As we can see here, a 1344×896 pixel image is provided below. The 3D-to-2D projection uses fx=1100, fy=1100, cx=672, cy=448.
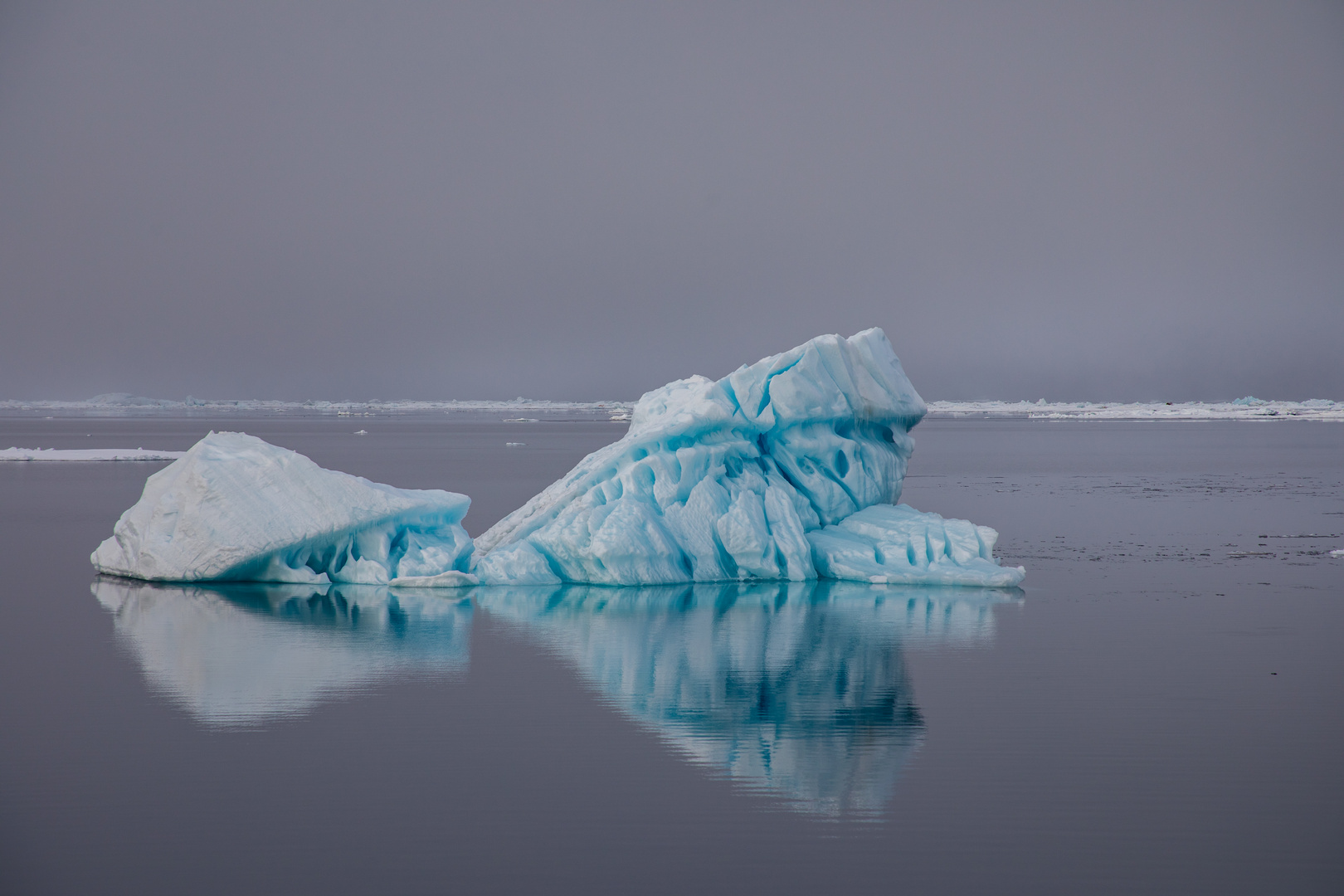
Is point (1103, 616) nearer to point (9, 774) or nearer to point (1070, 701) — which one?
point (1070, 701)

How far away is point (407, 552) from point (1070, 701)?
Answer: 751 centimetres

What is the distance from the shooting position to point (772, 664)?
27.3ft

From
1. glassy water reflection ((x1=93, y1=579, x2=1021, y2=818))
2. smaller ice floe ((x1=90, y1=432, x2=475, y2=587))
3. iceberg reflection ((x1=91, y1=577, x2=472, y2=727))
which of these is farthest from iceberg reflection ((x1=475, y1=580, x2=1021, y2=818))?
smaller ice floe ((x1=90, y1=432, x2=475, y2=587))

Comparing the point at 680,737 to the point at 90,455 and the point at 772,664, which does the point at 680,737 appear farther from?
the point at 90,455

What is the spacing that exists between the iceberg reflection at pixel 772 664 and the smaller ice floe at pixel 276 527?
40.5 inches

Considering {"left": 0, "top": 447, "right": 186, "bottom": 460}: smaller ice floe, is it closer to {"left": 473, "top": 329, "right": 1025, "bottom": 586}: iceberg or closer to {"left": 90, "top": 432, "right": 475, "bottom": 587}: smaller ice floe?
{"left": 90, "top": 432, "right": 475, "bottom": 587}: smaller ice floe

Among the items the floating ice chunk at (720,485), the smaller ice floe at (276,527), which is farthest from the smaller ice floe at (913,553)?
the smaller ice floe at (276,527)

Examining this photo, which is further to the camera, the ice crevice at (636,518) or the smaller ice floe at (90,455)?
the smaller ice floe at (90,455)

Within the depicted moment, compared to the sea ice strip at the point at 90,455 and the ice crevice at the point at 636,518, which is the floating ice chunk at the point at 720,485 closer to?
the ice crevice at the point at 636,518

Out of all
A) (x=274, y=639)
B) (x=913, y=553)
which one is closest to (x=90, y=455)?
(x=274, y=639)

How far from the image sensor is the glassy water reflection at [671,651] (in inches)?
246

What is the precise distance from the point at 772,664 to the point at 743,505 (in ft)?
12.8

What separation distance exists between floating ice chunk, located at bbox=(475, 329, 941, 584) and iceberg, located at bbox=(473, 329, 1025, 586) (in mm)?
16

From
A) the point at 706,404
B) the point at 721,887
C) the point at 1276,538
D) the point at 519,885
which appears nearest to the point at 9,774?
the point at 519,885
